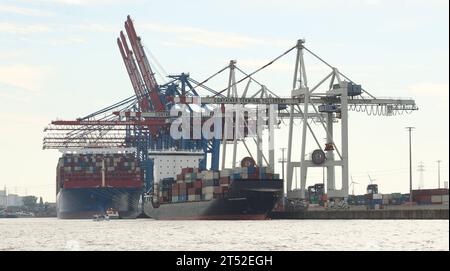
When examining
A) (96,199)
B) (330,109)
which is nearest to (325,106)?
(330,109)

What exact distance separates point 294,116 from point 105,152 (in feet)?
201

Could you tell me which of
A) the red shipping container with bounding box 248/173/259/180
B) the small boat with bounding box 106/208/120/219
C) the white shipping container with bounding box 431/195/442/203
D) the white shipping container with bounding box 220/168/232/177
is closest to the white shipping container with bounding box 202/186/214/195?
the white shipping container with bounding box 220/168/232/177

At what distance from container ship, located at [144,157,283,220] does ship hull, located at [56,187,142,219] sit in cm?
4922

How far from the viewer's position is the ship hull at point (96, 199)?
168875 mm

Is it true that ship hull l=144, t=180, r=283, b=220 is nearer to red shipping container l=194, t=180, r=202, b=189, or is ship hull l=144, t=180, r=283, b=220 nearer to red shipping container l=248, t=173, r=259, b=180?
red shipping container l=248, t=173, r=259, b=180

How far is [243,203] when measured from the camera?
11162 cm

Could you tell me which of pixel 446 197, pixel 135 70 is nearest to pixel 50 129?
pixel 135 70

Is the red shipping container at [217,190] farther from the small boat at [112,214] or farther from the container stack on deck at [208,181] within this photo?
the small boat at [112,214]

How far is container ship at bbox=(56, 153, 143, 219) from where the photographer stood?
555 ft

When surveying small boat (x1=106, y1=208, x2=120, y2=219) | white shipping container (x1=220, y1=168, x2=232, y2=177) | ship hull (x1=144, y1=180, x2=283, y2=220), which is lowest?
small boat (x1=106, y1=208, x2=120, y2=219)

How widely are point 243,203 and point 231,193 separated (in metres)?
2.39

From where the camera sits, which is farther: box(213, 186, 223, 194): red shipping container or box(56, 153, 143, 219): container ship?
box(56, 153, 143, 219): container ship

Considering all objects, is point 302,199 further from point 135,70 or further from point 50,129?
point 135,70
